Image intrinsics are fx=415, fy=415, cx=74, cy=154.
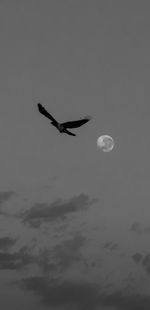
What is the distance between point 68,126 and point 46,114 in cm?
139

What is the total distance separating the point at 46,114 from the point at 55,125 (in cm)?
157

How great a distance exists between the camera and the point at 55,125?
72.6 feet

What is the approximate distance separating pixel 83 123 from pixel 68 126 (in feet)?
4.40

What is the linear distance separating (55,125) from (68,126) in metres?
1.06

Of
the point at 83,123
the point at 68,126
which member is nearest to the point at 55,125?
the point at 68,126

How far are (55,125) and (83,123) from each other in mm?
2386

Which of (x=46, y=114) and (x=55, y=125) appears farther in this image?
(x=55, y=125)

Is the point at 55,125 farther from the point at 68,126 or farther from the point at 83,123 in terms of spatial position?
the point at 83,123

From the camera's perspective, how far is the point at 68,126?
21344 mm

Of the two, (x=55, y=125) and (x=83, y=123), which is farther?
(x=55, y=125)
